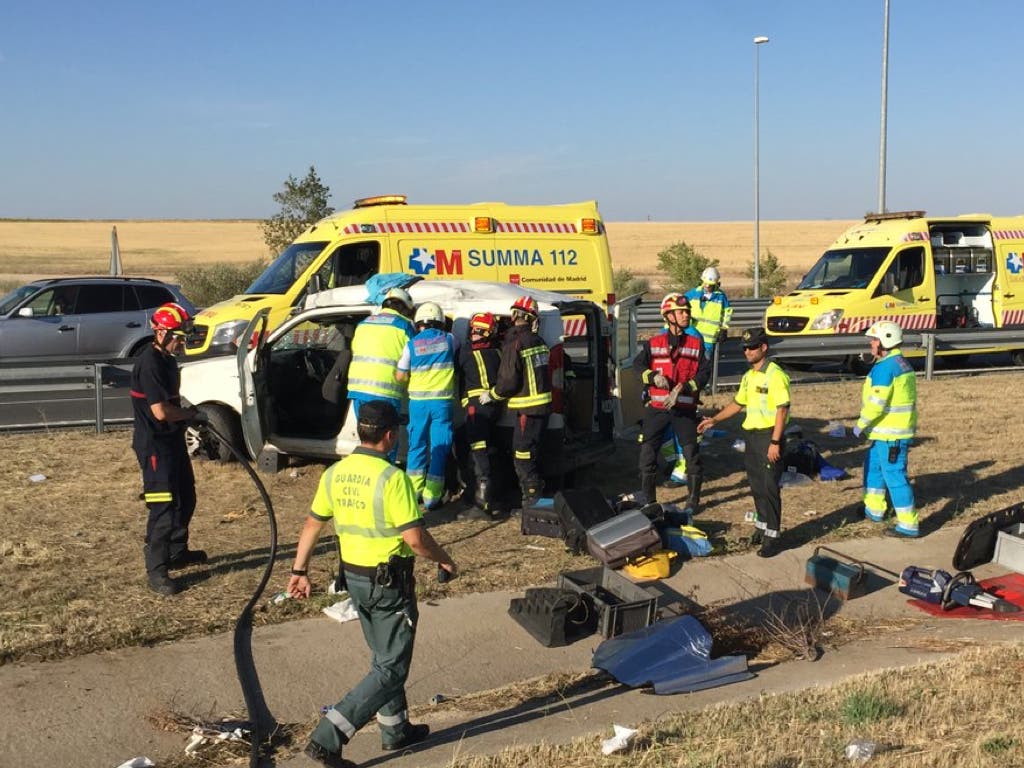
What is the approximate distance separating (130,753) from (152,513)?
238cm

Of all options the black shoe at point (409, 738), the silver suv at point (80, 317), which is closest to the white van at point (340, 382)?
the black shoe at point (409, 738)

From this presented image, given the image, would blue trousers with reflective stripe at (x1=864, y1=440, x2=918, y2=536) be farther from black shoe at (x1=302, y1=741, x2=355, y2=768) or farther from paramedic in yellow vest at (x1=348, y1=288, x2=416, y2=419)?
black shoe at (x1=302, y1=741, x2=355, y2=768)

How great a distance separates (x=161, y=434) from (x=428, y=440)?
7.34ft

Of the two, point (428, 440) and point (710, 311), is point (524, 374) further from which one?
point (710, 311)

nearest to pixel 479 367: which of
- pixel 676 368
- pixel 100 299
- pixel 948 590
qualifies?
pixel 676 368

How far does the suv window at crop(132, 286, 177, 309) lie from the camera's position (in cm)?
1590

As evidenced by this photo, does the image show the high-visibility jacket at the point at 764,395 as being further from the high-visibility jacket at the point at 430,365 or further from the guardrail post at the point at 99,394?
the guardrail post at the point at 99,394

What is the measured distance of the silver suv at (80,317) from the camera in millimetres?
15141

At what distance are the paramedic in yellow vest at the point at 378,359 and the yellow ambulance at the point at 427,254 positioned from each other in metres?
4.35

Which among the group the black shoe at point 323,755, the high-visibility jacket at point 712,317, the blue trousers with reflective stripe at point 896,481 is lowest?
the black shoe at point 323,755

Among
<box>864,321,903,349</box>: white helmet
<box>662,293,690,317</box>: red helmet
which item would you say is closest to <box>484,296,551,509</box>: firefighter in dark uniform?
<box>662,293,690,317</box>: red helmet

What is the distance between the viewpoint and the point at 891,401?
311 inches

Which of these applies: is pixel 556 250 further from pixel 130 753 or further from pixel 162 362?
pixel 130 753

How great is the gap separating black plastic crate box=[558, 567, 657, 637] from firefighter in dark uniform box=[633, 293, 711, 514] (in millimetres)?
2036
